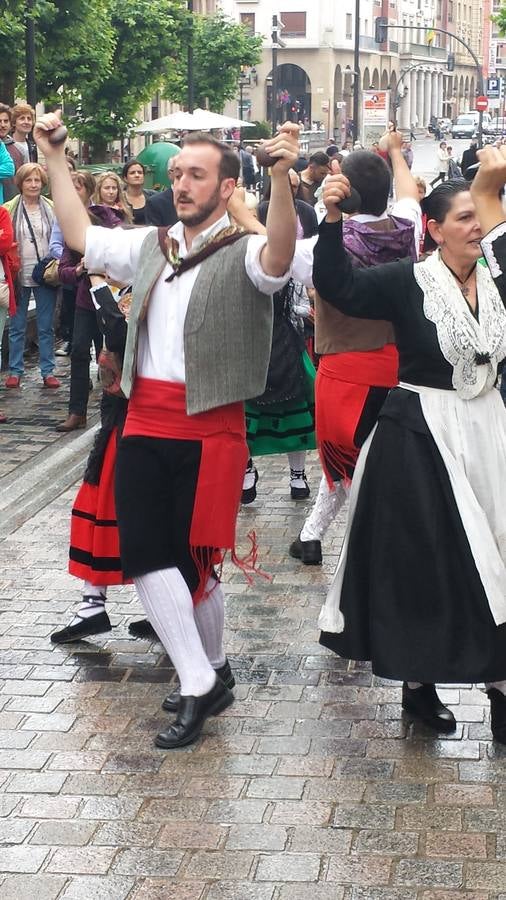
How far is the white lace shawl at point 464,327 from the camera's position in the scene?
4727mm

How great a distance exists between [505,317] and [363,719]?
1.48m

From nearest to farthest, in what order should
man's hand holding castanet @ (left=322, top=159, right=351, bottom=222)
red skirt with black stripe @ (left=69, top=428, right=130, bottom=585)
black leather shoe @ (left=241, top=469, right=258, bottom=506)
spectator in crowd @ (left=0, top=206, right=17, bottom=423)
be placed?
man's hand holding castanet @ (left=322, top=159, right=351, bottom=222) → red skirt with black stripe @ (left=69, top=428, right=130, bottom=585) → black leather shoe @ (left=241, top=469, right=258, bottom=506) → spectator in crowd @ (left=0, top=206, right=17, bottom=423)

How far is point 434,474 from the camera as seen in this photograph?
15.6 feet

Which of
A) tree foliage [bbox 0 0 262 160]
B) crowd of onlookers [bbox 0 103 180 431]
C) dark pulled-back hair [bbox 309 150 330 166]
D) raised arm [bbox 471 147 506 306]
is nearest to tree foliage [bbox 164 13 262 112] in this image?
tree foliage [bbox 0 0 262 160]

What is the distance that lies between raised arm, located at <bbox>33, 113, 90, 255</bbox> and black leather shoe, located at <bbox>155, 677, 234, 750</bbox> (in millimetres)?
1568

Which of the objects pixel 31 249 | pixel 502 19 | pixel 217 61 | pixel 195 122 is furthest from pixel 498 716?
pixel 502 19

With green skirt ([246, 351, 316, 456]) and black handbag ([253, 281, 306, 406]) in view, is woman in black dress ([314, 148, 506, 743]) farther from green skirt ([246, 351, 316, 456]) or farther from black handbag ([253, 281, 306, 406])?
green skirt ([246, 351, 316, 456])

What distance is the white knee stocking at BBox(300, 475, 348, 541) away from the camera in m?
6.92

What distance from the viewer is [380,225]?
6.25 meters

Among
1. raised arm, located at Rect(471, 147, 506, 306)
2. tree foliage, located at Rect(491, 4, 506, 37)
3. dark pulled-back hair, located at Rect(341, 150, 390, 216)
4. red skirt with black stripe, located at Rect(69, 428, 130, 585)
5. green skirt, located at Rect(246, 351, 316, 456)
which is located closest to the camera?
raised arm, located at Rect(471, 147, 506, 306)

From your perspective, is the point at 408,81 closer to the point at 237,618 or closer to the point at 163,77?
the point at 163,77

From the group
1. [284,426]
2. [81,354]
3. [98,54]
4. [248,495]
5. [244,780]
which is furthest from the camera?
[98,54]

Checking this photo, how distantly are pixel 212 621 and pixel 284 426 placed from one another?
2.82 m

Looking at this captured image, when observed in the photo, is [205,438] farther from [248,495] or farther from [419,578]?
[248,495]
